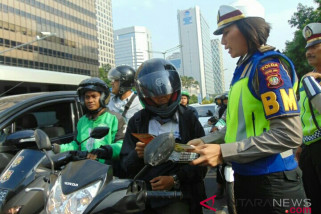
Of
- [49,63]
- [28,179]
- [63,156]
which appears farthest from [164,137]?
[49,63]

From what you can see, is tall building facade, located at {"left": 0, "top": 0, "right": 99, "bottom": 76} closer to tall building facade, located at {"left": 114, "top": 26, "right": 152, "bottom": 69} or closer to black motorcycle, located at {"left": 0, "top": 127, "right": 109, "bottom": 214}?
tall building facade, located at {"left": 114, "top": 26, "right": 152, "bottom": 69}

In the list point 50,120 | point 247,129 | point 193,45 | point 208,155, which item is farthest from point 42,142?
point 193,45

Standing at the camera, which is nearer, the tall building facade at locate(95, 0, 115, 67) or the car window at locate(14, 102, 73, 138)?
the car window at locate(14, 102, 73, 138)

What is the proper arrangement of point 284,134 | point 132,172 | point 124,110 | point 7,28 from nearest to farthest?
point 284,134, point 132,172, point 124,110, point 7,28

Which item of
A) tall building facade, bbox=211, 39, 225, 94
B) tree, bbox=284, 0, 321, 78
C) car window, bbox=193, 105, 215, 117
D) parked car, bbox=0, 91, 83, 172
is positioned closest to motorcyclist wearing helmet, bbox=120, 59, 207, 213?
parked car, bbox=0, 91, 83, 172

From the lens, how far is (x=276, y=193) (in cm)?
154

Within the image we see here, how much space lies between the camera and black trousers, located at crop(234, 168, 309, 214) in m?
1.54

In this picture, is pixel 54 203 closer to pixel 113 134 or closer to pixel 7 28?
pixel 113 134

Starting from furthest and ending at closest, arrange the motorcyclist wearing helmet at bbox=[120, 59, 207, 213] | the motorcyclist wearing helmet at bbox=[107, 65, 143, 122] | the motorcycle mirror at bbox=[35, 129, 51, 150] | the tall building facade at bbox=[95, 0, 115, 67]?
the tall building facade at bbox=[95, 0, 115, 67]
the motorcyclist wearing helmet at bbox=[107, 65, 143, 122]
the motorcyclist wearing helmet at bbox=[120, 59, 207, 213]
the motorcycle mirror at bbox=[35, 129, 51, 150]

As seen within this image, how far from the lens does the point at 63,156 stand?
2.17 m

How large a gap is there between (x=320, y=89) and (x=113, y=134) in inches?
76.2

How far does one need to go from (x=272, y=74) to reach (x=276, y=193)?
623 mm

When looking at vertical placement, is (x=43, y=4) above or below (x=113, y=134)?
above

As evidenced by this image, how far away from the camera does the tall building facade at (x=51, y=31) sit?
47.6 meters
